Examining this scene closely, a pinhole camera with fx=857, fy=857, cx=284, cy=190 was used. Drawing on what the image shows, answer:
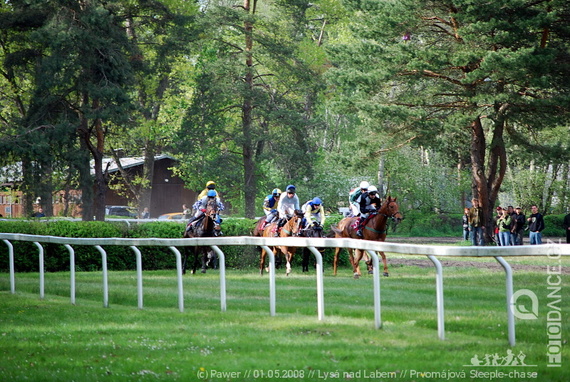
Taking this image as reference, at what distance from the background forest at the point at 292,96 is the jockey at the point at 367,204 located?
9782mm

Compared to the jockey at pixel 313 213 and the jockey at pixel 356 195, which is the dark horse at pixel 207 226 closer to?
the jockey at pixel 313 213

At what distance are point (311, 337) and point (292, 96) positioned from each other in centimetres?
4255

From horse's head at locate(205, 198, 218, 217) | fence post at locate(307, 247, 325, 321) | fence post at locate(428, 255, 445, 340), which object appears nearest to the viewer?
fence post at locate(428, 255, 445, 340)

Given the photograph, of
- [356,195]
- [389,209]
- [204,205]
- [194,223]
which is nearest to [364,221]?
Result: [389,209]

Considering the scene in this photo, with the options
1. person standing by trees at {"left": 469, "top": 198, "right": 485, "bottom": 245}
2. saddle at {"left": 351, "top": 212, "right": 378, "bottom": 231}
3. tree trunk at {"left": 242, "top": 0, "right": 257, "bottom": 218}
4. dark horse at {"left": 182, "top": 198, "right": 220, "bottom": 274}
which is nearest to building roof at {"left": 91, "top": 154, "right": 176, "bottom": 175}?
tree trunk at {"left": 242, "top": 0, "right": 257, "bottom": 218}

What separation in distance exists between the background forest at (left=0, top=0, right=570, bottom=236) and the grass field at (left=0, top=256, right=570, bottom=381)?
716 inches

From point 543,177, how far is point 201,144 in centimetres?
1824

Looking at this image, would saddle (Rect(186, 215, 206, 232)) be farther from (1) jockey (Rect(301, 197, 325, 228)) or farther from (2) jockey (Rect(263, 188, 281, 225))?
(1) jockey (Rect(301, 197, 325, 228))


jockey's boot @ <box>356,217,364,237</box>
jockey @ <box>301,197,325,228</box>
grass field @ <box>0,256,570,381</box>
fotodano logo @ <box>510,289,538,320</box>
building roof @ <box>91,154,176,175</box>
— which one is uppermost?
A: building roof @ <box>91,154,176,175</box>

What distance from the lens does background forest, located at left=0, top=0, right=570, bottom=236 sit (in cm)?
2903

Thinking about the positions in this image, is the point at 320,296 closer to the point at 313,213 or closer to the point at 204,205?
the point at 313,213

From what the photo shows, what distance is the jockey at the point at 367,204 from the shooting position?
1878 cm

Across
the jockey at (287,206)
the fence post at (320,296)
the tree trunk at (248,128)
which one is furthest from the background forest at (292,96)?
the fence post at (320,296)

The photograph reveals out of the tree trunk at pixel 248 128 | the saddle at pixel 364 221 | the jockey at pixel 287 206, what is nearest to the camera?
the saddle at pixel 364 221
